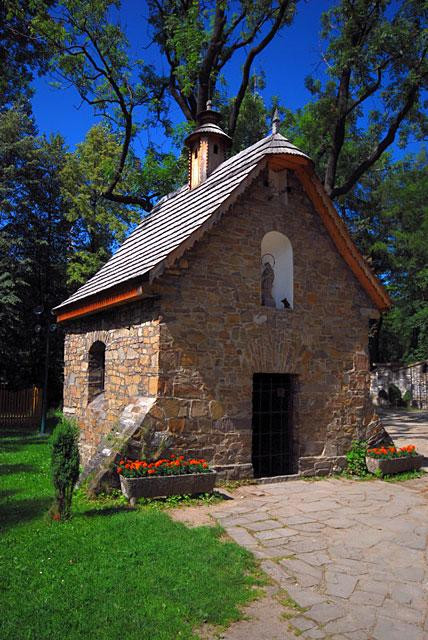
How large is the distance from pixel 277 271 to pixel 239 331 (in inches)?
73.1

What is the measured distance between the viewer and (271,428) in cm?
911

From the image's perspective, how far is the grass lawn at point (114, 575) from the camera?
3.52 m

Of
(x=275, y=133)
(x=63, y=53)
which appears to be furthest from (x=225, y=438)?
(x=63, y=53)

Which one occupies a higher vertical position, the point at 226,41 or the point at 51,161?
the point at 226,41

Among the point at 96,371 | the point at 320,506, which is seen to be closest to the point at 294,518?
the point at 320,506

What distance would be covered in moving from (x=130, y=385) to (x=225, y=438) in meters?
1.87

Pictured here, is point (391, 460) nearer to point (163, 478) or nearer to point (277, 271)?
point (277, 271)

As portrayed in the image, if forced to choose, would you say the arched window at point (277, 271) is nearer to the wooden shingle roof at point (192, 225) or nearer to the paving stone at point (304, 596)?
the wooden shingle roof at point (192, 225)

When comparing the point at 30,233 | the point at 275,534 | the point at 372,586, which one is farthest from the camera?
the point at 30,233

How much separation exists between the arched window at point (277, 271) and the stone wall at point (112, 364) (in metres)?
2.62

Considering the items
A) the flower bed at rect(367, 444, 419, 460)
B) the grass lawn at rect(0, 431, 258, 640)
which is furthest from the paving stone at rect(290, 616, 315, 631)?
the flower bed at rect(367, 444, 419, 460)

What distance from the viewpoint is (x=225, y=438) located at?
7.97 meters

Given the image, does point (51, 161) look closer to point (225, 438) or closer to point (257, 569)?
point (225, 438)

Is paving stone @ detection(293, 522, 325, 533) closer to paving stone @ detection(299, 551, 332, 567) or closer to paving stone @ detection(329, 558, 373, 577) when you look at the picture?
paving stone @ detection(299, 551, 332, 567)
